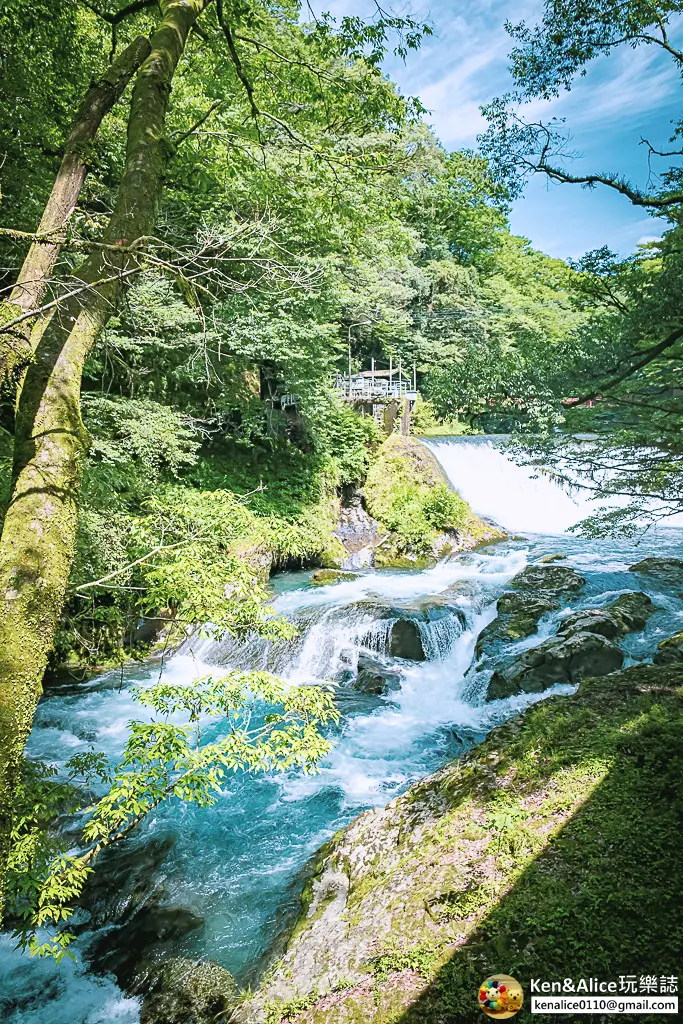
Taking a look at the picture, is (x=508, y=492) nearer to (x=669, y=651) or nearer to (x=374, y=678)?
(x=374, y=678)

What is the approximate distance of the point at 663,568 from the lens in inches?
392

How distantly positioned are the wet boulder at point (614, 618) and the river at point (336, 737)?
0.75ft

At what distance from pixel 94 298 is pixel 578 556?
11.4 m

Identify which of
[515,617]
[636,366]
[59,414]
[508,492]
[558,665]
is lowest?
[558,665]

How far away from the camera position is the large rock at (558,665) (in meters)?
6.78

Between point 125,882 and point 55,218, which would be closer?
point 55,218

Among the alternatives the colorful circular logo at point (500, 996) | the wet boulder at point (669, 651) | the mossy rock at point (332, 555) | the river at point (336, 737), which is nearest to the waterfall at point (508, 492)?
the river at point (336, 737)

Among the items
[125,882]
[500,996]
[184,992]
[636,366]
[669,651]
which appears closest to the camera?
[500,996]

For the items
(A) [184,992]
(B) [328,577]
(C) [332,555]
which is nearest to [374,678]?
(B) [328,577]

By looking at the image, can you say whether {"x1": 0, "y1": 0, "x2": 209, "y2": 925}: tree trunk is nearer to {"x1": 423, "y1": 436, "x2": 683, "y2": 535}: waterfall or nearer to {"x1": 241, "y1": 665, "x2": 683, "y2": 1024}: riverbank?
{"x1": 241, "y1": 665, "x2": 683, "y2": 1024}: riverbank

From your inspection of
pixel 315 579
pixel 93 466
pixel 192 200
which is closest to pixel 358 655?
pixel 315 579

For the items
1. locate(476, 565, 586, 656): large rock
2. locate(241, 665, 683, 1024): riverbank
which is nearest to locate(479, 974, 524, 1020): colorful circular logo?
locate(241, 665, 683, 1024): riverbank

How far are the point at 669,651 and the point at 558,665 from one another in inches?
51.5

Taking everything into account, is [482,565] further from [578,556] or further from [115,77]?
[115,77]
